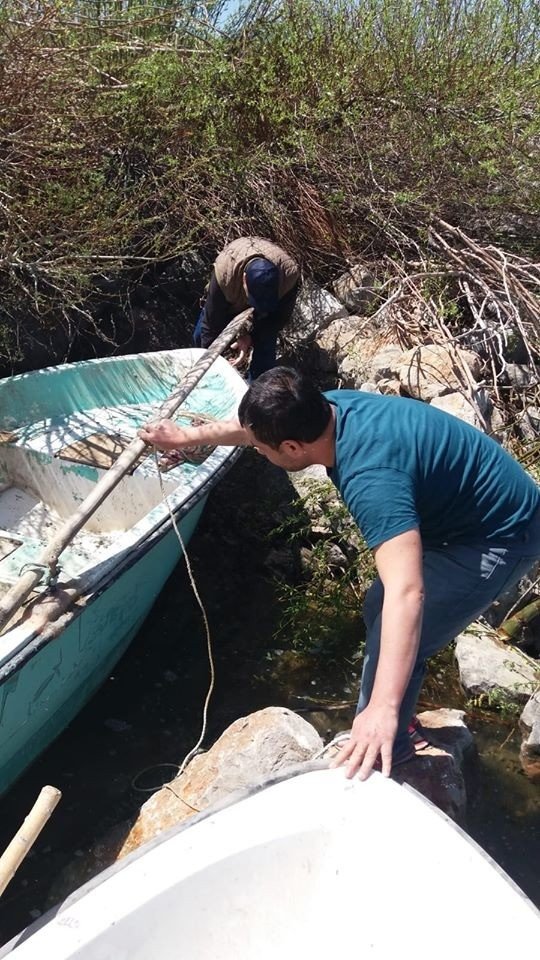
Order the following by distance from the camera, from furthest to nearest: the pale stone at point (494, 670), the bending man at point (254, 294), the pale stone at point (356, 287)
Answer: the pale stone at point (356, 287) → the bending man at point (254, 294) → the pale stone at point (494, 670)

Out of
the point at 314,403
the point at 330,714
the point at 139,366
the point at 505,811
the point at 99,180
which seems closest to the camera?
the point at 314,403

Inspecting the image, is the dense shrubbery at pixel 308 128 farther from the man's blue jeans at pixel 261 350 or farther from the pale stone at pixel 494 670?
the pale stone at pixel 494 670

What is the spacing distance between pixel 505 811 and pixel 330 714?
908 mm

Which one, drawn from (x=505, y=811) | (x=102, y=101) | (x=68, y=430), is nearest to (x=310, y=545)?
(x=68, y=430)

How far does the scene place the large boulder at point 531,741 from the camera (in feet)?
12.1

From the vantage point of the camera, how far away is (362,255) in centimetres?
641

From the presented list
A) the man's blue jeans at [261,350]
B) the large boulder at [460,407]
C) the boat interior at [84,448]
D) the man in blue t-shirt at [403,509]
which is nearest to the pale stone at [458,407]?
the large boulder at [460,407]

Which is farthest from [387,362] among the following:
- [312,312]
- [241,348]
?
[312,312]

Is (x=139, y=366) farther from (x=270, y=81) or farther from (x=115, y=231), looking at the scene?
(x=270, y=81)

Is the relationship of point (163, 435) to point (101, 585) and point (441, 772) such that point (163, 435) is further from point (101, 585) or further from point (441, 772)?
point (441, 772)

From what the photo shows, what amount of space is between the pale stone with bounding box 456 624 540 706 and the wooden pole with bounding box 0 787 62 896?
2.46 meters

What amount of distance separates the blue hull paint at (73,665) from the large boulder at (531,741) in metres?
1.84

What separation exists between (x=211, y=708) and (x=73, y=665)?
2.96 feet

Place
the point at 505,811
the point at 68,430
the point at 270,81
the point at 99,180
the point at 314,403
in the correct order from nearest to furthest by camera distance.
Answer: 1. the point at 314,403
2. the point at 505,811
3. the point at 68,430
4. the point at 99,180
5. the point at 270,81
